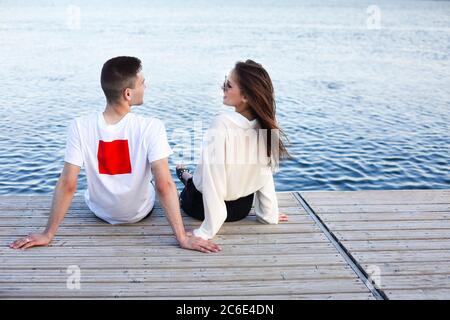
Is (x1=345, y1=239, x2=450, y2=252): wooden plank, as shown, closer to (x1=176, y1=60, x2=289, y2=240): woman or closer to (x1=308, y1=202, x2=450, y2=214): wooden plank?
(x1=308, y1=202, x2=450, y2=214): wooden plank

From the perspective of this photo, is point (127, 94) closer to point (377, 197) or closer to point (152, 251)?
point (152, 251)

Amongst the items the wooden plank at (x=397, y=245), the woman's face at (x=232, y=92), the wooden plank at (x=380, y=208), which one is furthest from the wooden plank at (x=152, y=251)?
the woman's face at (x=232, y=92)

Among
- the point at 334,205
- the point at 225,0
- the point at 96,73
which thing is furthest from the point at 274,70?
the point at 225,0

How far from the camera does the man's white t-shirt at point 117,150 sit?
3.49 m

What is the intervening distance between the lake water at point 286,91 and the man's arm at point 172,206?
155 inches

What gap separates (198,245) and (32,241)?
1.10 meters

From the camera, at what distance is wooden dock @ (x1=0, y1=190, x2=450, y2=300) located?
303 centimetres

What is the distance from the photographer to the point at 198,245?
350cm

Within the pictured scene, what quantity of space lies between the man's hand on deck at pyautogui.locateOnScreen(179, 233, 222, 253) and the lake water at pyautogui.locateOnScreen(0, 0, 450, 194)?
393 cm

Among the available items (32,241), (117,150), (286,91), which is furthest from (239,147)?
(286,91)

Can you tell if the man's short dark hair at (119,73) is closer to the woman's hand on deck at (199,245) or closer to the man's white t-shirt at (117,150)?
the man's white t-shirt at (117,150)

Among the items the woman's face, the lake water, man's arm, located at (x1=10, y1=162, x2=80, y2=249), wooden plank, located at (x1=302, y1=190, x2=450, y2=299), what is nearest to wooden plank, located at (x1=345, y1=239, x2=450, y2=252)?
wooden plank, located at (x1=302, y1=190, x2=450, y2=299)

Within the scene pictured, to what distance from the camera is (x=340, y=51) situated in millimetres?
21484

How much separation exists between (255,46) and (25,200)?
18.3 metres
